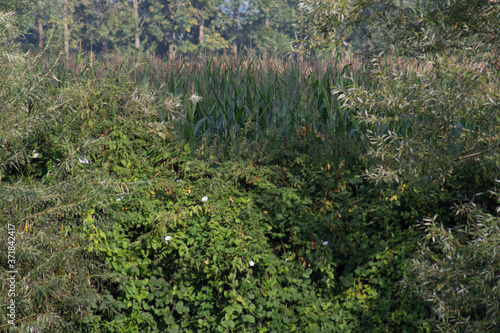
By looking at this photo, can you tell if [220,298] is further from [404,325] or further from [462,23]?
[462,23]

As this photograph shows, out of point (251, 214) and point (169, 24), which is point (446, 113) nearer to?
point (251, 214)

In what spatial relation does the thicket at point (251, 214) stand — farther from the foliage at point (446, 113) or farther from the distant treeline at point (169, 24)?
the distant treeline at point (169, 24)

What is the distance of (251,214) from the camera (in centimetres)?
377

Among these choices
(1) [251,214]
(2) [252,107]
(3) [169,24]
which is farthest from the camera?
(3) [169,24]

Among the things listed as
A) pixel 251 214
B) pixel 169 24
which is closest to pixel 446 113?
pixel 251 214

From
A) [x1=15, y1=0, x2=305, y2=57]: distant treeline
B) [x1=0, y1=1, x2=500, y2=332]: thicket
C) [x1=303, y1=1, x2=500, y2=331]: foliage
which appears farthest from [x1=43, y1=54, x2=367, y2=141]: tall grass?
[x1=15, y1=0, x2=305, y2=57]: distant treeline

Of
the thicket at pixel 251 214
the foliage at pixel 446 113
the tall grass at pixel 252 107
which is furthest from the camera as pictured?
the tall grass at pixel 252 107

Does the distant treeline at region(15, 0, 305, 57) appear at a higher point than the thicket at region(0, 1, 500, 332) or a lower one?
lower

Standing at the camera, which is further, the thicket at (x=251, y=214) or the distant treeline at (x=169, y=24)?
the distant treeline at (x=169, y=24)

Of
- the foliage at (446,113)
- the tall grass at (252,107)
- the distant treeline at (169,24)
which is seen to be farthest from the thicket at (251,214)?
the distant treeline at (169,24)

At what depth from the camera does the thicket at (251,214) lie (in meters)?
2.88

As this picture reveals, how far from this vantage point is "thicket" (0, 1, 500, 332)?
2885mm

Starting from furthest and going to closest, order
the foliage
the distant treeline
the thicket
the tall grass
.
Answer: the distant treeline
the tall grass
the thicket
the foliage

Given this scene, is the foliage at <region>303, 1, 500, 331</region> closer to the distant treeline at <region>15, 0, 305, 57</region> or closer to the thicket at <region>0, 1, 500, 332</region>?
the thicket at <region>0, 1, 500, 332</region>
